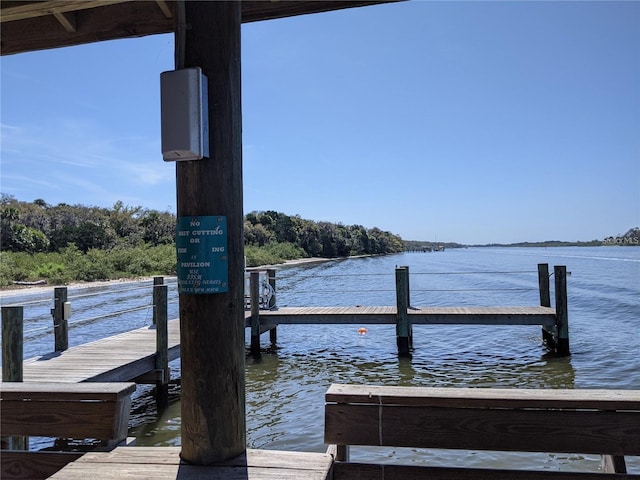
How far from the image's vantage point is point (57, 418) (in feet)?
7.44

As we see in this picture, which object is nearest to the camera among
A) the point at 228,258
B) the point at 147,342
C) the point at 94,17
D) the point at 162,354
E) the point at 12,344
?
the point at 228,258

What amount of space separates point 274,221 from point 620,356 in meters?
73.0

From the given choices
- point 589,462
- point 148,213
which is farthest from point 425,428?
point 148,213

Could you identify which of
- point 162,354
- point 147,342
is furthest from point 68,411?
point 147,342

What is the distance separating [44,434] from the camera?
7.43ft

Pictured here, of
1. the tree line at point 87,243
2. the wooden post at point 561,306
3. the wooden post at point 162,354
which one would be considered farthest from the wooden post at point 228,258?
the tree line at point 87,243

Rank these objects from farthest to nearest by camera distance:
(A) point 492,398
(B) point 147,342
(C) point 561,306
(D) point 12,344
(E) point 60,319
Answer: (C) point 561,306, (B) point 147,342, (E) point 60,319, (D) point 12,344, (A) point 492,398

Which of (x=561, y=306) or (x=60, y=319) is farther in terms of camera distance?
(x=561, y=306)

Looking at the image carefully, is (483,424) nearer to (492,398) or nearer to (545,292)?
(492,398)

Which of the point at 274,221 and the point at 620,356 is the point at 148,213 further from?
the point at 620,356

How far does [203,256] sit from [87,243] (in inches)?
1824

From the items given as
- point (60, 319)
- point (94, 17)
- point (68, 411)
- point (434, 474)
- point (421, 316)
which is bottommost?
point (421, 316)

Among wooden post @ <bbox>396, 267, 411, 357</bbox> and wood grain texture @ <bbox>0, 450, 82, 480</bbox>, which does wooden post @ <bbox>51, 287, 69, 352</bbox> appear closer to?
wood grain texture @ <bbox>0, 450, 82, 480</bbox>

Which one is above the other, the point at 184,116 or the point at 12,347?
the point at 184,116
